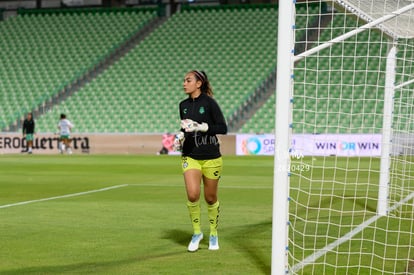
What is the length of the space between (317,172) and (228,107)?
48.4 ft

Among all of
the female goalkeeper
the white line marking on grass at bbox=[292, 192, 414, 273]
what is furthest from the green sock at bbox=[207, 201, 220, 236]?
the white line marking on grass at bbox=[292, 192, 414, 273]

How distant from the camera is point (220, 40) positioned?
39812 millimetres

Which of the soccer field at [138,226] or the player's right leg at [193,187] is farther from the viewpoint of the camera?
the player's right leg at [193,187]

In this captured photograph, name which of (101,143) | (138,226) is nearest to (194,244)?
(138,226)

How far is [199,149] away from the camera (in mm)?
8039

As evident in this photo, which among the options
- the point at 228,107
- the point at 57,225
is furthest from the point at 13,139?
the point at 57,225

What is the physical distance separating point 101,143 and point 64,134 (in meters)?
1.85

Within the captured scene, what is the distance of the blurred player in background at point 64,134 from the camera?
33.1 m

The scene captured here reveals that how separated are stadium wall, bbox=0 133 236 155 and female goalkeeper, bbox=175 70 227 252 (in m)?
24.0

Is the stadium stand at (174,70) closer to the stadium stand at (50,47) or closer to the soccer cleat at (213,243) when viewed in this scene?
the stadium stand at (50,47)

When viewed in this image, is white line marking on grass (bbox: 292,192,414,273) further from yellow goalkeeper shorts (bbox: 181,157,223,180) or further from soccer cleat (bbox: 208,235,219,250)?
yellow goalkeeper shorts (bbox: 181,157,223,180)

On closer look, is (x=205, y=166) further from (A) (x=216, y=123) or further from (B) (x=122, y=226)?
(B) (x=122, y=226)

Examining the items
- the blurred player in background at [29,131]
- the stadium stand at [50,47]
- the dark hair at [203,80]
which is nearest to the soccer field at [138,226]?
the dark hair at [203,80]

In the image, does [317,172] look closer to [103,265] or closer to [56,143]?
[103,265]
